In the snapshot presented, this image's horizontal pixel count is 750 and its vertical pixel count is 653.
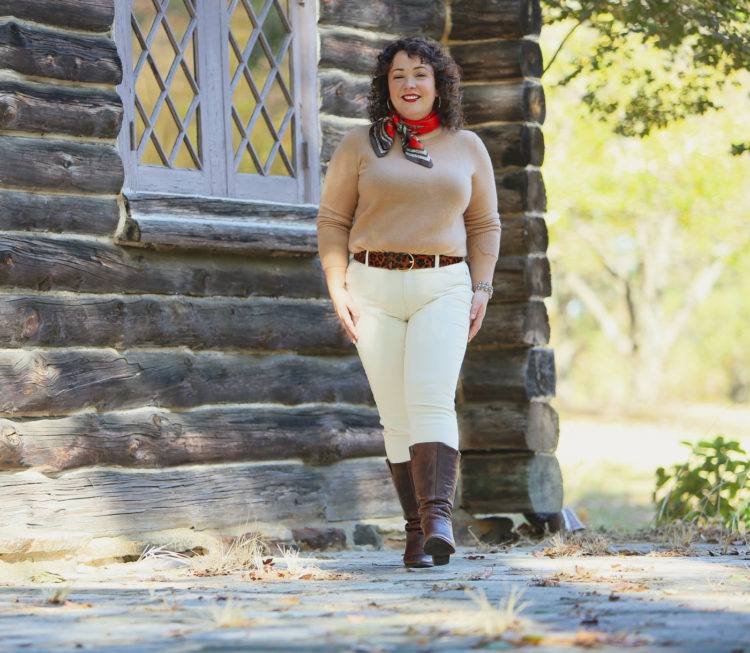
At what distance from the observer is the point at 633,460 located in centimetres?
1600

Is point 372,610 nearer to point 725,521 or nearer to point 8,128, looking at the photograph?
point 8,128

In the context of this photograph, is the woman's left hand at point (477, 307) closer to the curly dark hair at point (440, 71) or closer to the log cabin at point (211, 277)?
the curly dark hair at point (440, 71)

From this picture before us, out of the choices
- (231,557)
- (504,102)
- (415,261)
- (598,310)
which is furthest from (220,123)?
(598,310)

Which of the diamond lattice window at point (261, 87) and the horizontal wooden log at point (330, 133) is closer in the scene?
the diamond lattice window at point (261, 87)

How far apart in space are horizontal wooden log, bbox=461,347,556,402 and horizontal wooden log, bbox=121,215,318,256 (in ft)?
4.15

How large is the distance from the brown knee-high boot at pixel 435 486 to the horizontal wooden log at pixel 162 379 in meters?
1.34

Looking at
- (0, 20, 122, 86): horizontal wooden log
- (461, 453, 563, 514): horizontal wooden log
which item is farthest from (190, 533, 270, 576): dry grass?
(0, 20, 122, 86): horizontal wooden log

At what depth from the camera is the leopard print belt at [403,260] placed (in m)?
4.36

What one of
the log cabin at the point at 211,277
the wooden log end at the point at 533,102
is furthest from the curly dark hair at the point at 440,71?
the wooden log end at the point at 533,102

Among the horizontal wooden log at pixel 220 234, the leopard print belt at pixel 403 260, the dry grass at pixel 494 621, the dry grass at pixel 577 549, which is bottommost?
the dry grass at pixel 577 549

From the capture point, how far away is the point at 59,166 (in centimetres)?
485

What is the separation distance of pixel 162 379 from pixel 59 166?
41.1 inches

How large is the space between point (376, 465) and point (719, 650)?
3.43m

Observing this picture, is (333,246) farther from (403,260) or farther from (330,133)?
(330,133)
